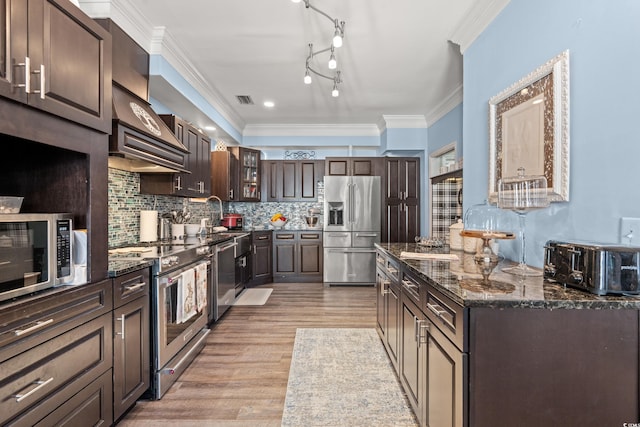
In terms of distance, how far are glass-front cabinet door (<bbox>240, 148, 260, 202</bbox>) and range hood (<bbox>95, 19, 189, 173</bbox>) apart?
2.58 m

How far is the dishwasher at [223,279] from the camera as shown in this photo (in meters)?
3.43

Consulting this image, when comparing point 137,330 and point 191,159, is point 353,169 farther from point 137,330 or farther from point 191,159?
point 137,330

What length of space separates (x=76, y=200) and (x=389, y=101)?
4.03m

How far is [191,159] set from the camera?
139 inches

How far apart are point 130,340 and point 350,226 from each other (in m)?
3.87

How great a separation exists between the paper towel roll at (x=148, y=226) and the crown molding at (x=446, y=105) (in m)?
3.83

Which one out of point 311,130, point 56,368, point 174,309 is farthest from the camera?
point 311,130

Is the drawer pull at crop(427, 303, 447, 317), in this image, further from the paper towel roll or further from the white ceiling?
the paper towel roll

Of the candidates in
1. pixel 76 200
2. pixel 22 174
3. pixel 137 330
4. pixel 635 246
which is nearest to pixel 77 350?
pixel 137 330

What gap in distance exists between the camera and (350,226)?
5375mm

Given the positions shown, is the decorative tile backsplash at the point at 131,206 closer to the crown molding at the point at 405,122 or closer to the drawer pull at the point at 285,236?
the drawer pull at the point at 285,236

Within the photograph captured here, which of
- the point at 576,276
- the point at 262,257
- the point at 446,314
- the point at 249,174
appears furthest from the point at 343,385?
the point at 249,174

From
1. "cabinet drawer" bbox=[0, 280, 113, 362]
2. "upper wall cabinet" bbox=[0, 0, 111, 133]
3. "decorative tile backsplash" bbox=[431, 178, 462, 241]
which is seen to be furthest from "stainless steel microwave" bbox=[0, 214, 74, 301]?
"decorative tile backsplash" bbox=[431, 178, 462, 241]

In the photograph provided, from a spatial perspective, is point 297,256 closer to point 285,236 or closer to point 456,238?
point 285,236
